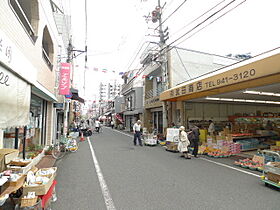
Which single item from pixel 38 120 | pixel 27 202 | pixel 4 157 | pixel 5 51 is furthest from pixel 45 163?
pixel 5 51

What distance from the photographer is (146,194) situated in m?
4.13

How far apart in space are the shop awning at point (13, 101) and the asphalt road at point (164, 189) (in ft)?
7.07

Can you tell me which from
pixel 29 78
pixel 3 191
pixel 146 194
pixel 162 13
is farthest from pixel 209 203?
pixel 162 13

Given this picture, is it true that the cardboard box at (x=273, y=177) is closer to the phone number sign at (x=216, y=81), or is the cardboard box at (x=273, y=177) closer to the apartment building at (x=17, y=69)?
the phone number sign at (x=216, y=81)

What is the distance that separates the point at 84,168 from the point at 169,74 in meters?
11.0

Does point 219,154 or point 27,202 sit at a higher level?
point 27,202

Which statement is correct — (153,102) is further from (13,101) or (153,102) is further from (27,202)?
(27,202)

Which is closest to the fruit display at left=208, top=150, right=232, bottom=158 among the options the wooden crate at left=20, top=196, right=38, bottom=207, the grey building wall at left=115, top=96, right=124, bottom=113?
the wooden crate at left=20, top=196, right=38, bottom=207

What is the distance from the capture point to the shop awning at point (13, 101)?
3230 millimetres

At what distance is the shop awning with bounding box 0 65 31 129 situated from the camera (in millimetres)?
3230

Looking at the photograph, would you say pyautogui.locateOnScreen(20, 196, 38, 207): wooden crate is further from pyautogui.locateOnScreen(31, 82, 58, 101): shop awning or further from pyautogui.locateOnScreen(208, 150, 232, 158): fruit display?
pyautogui.locateOnScreen(208, 150, 232, 158): fruit display

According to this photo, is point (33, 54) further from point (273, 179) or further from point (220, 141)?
point (220, 141)

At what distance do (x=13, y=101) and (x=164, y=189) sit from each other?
443cm

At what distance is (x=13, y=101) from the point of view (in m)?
3.62
